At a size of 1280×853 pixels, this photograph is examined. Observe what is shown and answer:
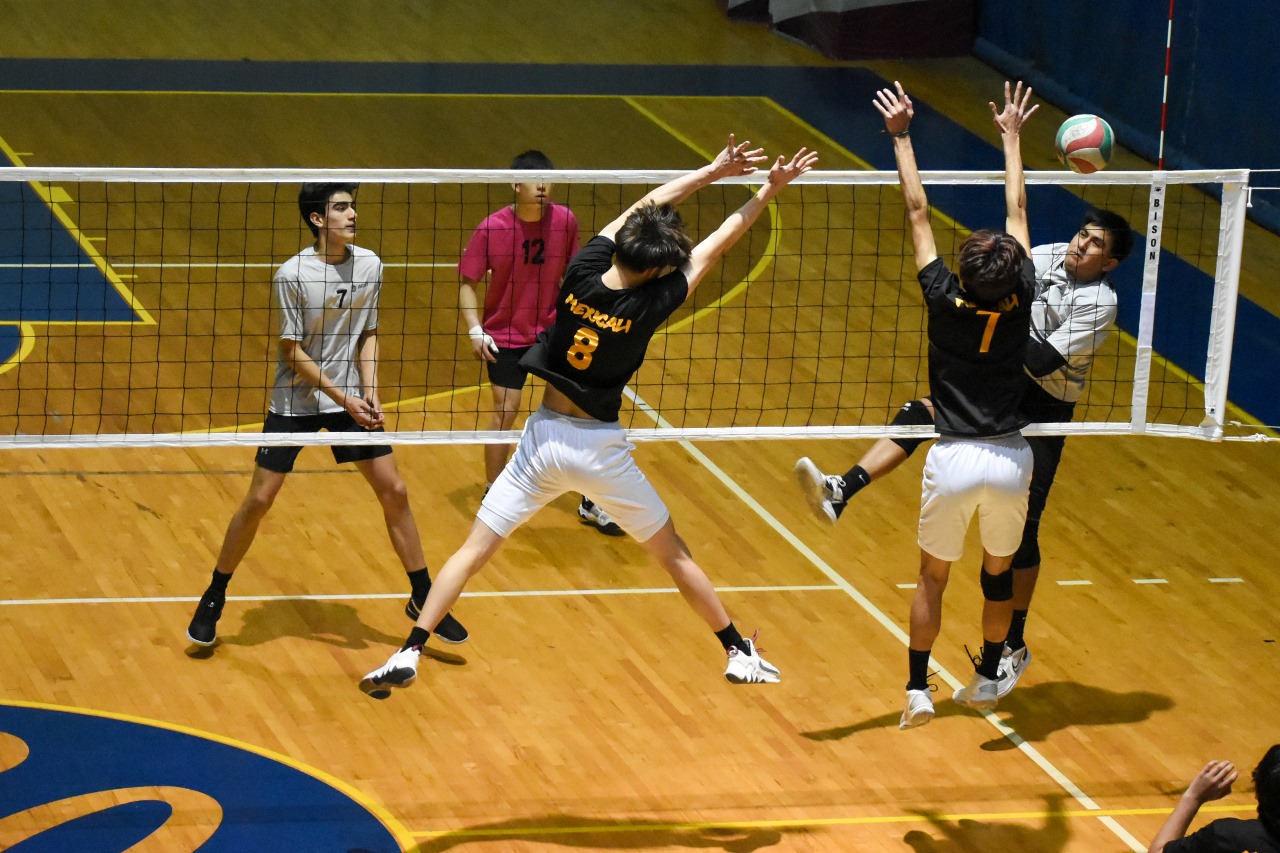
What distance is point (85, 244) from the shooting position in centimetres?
1461

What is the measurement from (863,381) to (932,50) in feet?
30.1

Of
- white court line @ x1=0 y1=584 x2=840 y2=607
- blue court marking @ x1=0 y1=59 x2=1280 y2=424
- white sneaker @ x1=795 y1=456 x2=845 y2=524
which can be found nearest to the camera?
white sneaker @ x1=795 y1=456 x2=845 y2=524

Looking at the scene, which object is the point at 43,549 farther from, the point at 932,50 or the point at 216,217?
the point at 932,50

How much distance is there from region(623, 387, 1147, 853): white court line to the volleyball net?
0.71 ft

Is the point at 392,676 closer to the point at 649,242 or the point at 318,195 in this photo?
the point at 649,242

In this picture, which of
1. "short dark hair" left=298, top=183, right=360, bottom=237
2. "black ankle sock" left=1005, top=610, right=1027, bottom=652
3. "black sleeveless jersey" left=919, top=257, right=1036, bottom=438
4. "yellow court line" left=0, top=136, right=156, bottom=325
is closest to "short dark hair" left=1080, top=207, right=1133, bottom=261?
"black sleeveless jersey" left=919, top=257, right=1036, bottom=438

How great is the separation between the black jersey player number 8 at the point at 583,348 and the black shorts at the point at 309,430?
65.3 inches

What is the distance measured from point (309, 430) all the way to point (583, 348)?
2.04 metres

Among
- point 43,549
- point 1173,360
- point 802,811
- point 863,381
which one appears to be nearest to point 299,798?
point 802,811

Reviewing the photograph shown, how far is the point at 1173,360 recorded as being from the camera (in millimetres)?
13328

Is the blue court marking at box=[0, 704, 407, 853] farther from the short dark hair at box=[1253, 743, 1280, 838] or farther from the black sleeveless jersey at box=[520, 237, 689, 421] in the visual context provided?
the short dark hair at box=[1253, 743, 1280, 838]

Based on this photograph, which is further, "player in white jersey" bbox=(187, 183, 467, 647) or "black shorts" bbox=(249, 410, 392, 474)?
"black shorts" bbox=(249, 410, 392, 474)

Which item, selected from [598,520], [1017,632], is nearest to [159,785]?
[598,520]

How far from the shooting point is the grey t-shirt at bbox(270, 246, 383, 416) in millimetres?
8328
